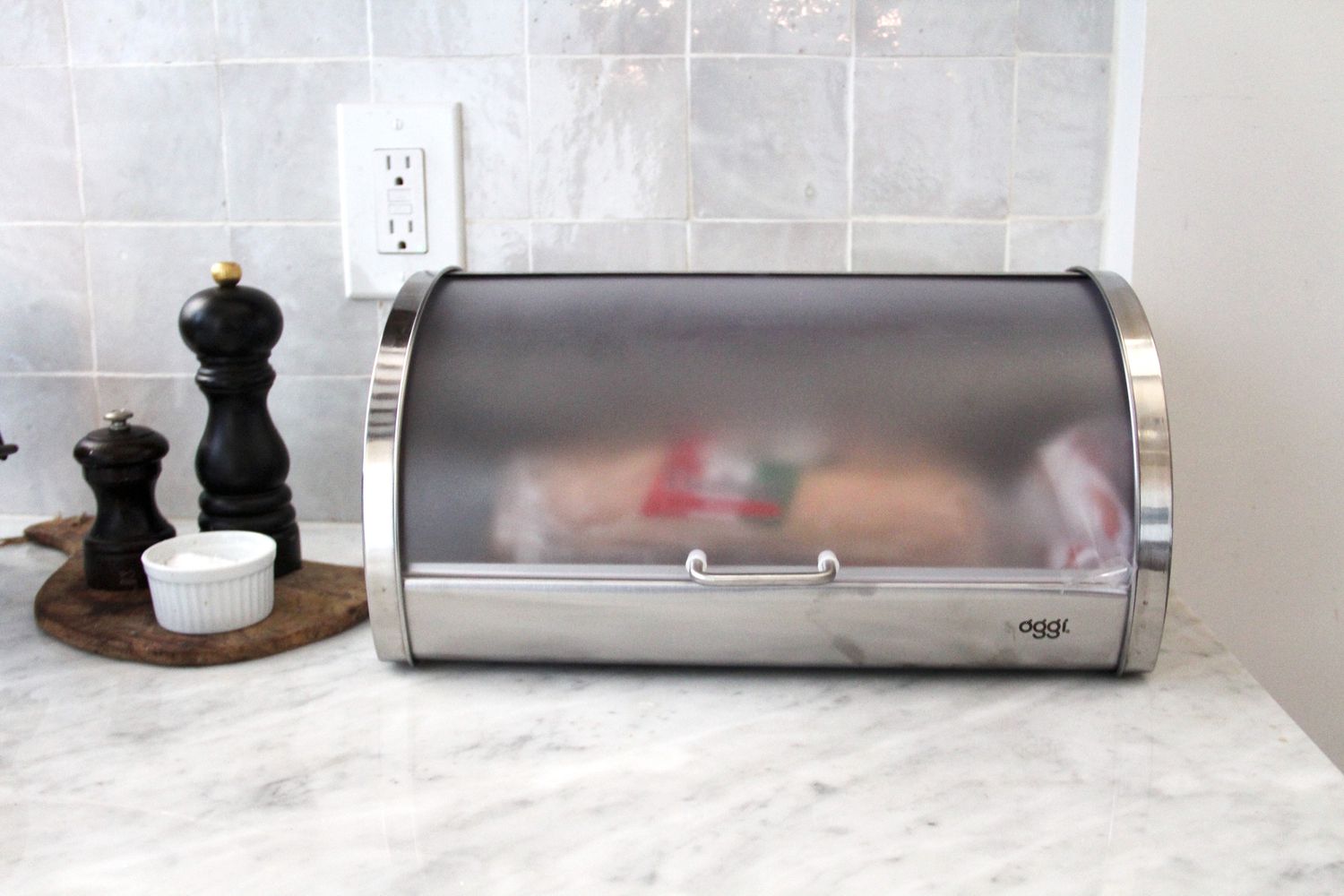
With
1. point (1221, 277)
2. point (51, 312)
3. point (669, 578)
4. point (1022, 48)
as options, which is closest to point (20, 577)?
point (51, 312)

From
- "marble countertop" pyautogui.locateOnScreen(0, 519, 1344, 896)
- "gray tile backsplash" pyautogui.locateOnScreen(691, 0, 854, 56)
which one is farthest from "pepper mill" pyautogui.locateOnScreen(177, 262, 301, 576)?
"gray tile backsplash" pyautogui.locateOnScreen(691, 0, 854, 56)

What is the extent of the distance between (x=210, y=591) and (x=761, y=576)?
0.48m

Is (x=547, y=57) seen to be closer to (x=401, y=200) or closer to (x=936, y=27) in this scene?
(x=401, y=200)

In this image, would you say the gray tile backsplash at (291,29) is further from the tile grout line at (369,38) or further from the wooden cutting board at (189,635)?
the wooden cutting board at (189,635)

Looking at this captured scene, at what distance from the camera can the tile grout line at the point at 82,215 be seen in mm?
1292

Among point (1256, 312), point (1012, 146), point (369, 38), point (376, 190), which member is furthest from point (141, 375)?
point (1256, 312)

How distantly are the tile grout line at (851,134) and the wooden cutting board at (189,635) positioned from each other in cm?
63

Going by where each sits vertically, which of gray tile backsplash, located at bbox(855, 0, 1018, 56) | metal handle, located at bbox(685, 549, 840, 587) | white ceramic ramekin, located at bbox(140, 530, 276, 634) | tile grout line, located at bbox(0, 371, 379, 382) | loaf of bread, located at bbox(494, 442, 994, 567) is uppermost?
gray tile backsplash, located at bbox(855, 0, 1018, 56)

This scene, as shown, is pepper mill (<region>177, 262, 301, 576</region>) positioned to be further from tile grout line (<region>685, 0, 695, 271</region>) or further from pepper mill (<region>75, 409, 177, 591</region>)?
tile grout line (<region>685, 0, 695, 271</region>)

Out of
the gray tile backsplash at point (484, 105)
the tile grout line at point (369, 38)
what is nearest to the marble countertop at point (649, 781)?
the gray tile backsplash at point (484, 105)

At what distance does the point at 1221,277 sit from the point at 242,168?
1.09 metres

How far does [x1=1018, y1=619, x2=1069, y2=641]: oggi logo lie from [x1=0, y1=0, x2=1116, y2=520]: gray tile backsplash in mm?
506

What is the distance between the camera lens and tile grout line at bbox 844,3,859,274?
1219mm

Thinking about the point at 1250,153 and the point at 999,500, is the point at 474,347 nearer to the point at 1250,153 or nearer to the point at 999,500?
the point at 999,500
